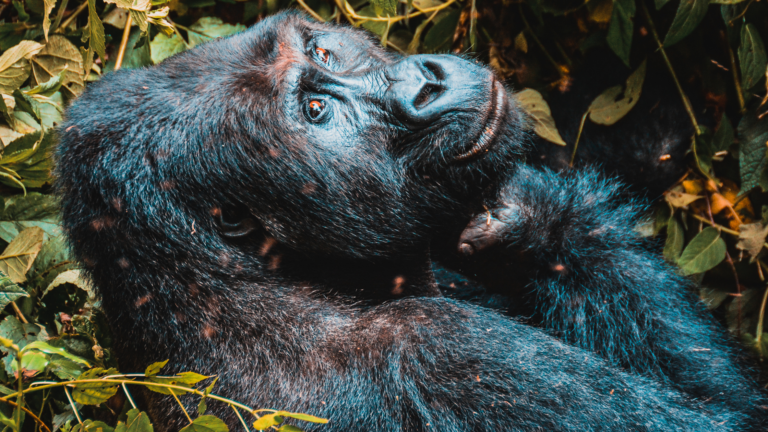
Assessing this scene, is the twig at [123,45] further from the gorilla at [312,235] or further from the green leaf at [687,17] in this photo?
the green leaf at [687,17]

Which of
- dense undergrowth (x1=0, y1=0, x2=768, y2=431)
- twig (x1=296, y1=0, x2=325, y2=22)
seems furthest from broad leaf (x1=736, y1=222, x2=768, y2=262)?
twig (x1=296, y1=0, x2=325, y2=22)

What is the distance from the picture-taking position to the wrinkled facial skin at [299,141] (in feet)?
7.45

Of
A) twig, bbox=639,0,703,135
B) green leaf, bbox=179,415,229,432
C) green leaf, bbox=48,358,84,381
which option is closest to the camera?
green leaf, bbox=179,415,229,432

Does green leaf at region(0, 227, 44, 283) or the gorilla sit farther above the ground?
the gorilla

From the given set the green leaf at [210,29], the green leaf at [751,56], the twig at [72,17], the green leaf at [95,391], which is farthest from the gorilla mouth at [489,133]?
the twig at [72,17]

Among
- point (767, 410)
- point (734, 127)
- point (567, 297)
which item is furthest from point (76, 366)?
point (734, 127)

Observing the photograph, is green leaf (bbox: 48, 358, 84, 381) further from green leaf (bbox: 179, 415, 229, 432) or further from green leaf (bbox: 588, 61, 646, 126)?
green leaf (bbox: 588, 61, 646, 126)

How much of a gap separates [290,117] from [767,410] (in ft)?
7.89

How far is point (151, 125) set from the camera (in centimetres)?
228

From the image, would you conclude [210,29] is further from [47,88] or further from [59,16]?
[47,88]

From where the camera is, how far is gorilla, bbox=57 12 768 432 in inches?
87.2

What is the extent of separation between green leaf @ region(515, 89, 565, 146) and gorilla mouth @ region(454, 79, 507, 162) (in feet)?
3.04

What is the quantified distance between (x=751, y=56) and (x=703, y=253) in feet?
3.08

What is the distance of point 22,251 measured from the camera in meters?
2.96
